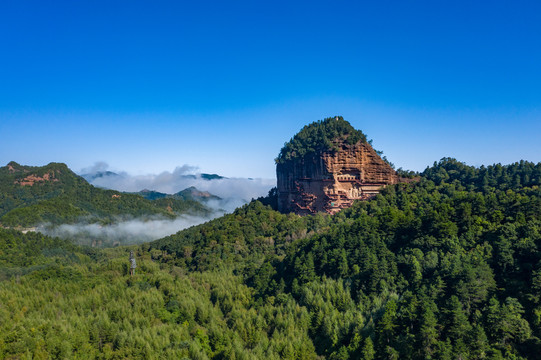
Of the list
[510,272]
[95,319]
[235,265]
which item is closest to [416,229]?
[510,272]

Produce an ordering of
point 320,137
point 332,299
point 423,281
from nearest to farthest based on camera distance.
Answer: point 423,281 → point 332,299 → point 320,137

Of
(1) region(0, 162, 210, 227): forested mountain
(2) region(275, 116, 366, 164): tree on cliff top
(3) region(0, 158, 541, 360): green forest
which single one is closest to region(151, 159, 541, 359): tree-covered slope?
(3) region(0, 158, 541, 360): green forest

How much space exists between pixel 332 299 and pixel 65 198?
476 ft

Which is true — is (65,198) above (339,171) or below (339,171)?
below

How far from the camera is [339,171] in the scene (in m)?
85.0

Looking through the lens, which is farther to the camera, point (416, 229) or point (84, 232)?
point (84, 232)

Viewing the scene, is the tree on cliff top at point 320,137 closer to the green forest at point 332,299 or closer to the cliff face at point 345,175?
the cliff face at point 345,175

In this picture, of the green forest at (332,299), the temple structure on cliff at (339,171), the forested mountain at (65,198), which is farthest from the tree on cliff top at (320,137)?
the forested mountain at (65,198)

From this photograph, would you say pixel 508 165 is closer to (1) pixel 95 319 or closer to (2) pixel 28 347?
(1) pixel 95 319

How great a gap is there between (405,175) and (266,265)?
43.8 m

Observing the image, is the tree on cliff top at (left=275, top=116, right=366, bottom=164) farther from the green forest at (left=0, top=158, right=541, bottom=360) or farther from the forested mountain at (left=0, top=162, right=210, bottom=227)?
the forested mountain at (left=0, top=162, right=210, bottom=227)

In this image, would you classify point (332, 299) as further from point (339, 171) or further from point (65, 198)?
point (65, 198)

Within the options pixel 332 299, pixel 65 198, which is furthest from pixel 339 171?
pixel 65 198

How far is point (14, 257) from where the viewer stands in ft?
293
